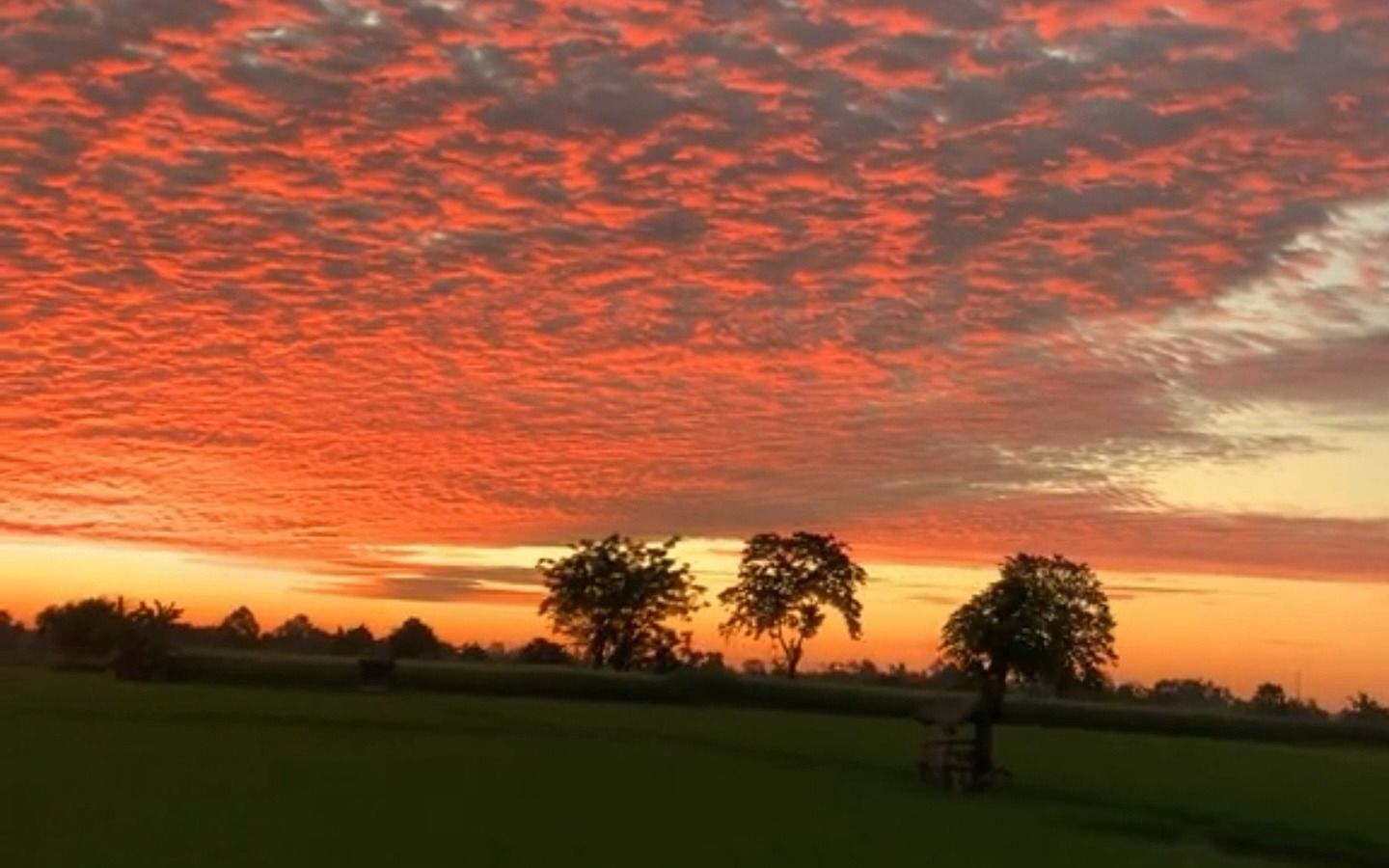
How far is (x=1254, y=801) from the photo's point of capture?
39.3 metres

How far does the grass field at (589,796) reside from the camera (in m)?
23.5

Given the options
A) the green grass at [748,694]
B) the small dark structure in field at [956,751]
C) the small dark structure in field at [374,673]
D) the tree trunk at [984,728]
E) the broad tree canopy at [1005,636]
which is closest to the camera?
the small dark structure in field at [956,751]

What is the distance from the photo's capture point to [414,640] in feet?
447

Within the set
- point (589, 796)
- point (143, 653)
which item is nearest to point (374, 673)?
point (143, 653)

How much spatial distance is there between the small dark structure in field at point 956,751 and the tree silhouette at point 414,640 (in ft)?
302

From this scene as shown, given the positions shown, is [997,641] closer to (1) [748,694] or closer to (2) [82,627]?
(1) [748,694]

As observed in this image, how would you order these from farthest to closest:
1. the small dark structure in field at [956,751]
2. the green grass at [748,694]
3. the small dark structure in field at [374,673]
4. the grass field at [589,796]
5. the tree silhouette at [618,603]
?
the tree silhouette at [618,603], the small dark structure in field at [374,673], the green grass at [748,694], the small dark structure in field at [956,751], the grass field at [589,796]

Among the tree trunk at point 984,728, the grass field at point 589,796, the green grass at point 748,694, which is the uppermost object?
the green grass at point 748,694

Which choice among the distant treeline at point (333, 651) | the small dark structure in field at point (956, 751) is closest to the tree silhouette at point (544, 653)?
the distant treeline at point (333, 651)

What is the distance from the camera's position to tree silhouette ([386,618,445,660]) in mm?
132500

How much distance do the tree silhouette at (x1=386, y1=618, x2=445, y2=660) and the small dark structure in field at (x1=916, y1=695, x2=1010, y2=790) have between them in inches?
3626

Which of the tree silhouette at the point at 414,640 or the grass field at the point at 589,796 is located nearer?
the grass field at the point at 589,796

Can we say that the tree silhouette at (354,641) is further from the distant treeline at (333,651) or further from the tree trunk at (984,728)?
the tree trunk at (984,728)

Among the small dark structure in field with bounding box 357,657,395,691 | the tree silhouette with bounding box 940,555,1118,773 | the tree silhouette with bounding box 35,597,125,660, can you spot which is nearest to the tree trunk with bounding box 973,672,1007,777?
the tree silhouette with bounding box 940,555,1118,773
